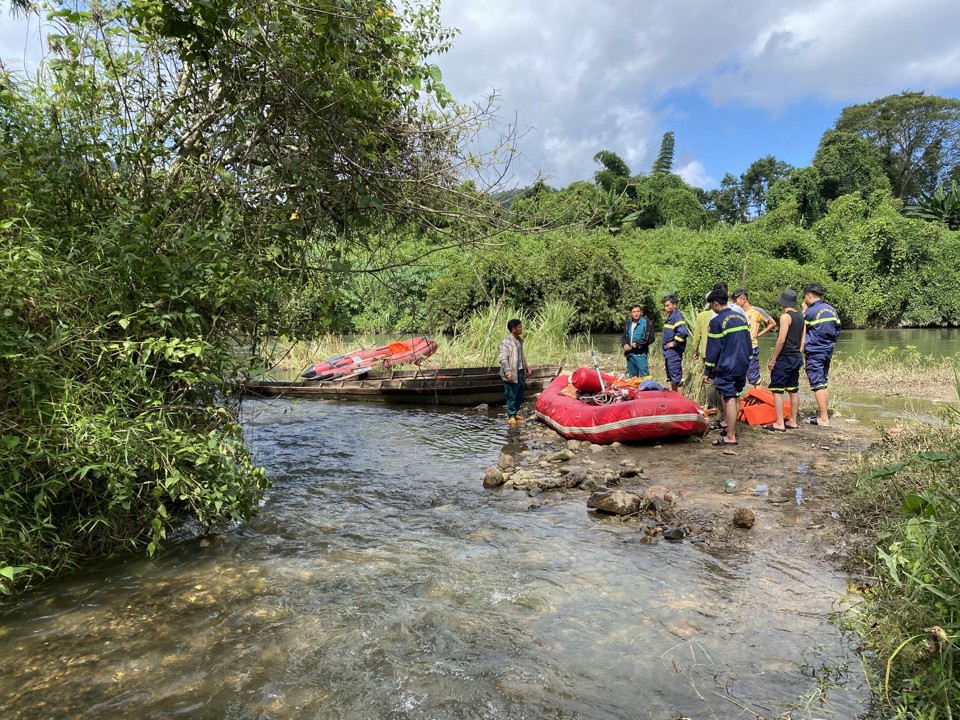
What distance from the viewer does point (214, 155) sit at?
5.35m

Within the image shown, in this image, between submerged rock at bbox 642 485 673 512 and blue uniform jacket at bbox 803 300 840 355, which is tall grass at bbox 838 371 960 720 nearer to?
submerged rock at bbox 642 485 673 512

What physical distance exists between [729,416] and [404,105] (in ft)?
17.8

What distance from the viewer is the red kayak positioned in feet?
44.2

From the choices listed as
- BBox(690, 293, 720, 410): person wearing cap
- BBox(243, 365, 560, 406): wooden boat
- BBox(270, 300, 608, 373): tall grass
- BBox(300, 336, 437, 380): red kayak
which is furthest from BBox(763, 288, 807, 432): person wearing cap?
BBox(300, 336, 437, 380): red kayak

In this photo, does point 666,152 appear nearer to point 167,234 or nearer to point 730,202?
point 730,202

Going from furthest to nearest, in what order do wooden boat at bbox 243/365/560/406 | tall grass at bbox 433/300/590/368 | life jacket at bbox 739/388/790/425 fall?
tall grass at bbox 433/300/590/368 → wooden boat at bbox 243/365/560/406 → life jacket at bbox 739/388/790/425

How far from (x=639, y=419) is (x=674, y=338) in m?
2.34

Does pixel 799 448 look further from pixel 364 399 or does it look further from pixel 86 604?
pixel 364 399

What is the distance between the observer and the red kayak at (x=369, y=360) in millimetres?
13477

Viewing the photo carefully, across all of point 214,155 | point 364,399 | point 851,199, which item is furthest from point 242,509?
point 851,199

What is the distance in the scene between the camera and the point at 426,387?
1189 cm

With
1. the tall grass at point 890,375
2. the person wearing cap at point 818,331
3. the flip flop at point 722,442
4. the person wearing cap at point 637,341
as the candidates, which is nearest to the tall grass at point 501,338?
the person wearing cap at point 637,341

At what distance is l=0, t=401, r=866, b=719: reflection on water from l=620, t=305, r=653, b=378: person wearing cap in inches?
209

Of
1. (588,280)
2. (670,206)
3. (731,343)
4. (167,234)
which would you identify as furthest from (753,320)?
(670,206)
